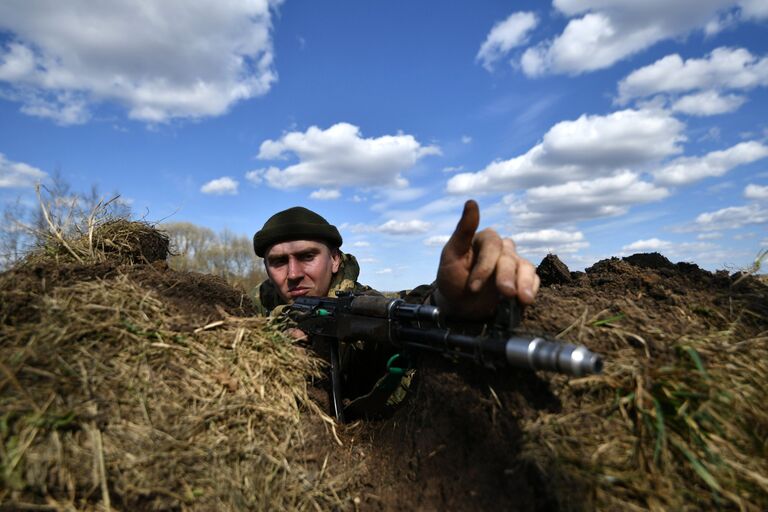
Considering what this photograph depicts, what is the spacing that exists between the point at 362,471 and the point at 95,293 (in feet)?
5.57

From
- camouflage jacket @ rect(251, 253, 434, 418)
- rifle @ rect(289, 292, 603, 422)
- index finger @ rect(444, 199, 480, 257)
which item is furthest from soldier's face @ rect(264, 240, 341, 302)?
index finger @ rect(444, 199, 480, 257)

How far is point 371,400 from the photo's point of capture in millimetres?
3230

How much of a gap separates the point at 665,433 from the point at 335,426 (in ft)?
5.92

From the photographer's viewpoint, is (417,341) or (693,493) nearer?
(693,493)

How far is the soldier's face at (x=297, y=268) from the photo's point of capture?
468 cm

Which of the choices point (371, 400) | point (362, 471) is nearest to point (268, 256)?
point (371, 400)

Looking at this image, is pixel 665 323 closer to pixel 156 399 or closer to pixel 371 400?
pixel 371 400

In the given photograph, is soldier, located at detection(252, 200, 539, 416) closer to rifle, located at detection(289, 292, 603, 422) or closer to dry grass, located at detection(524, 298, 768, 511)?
rifle, located at detection(289, 292, 603, 422)

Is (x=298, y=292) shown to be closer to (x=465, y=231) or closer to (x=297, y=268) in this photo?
(x=297, y=268)

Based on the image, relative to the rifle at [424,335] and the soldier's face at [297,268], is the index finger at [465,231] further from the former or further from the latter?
the soldier's face at [297,268]

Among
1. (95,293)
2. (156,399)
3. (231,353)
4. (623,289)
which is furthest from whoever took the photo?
(623,289)

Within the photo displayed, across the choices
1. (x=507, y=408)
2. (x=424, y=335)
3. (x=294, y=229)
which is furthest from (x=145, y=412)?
(x=294, y=229)

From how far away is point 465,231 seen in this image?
212 cm

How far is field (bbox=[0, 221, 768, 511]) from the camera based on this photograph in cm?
156
